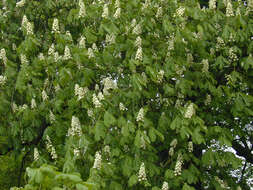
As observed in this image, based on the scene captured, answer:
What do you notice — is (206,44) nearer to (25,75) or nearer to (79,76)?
(79,76)

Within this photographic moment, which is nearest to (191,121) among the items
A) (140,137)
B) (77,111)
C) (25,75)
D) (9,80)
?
(140,137)

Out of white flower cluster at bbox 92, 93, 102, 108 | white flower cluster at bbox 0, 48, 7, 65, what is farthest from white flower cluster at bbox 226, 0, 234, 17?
white flower cluster at bbox 0, 48, 7, 65

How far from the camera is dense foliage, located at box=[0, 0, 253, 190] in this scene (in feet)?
19.6

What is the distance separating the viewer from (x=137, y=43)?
6.31m

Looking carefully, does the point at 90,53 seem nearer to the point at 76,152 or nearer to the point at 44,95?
the point at 44,95

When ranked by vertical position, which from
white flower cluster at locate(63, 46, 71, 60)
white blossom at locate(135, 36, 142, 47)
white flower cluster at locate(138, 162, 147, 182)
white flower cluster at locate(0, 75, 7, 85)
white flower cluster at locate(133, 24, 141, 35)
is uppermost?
white flower cluster at locate(133, 24, 141, 35)

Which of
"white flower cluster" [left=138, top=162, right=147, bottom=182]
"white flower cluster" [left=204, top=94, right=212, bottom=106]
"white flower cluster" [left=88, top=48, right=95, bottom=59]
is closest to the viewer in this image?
"white flower cluster" [left=138, top=162, right=147, bottom=182]

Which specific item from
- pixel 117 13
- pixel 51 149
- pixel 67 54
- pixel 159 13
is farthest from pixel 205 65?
pixel 51 149

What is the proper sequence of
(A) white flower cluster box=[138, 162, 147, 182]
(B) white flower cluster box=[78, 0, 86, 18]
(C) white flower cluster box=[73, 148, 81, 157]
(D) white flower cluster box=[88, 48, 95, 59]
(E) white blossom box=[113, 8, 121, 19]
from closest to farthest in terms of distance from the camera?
(A) white flower cluster box=[138, 162, 147, 182] → (C) white flower cluster box=[73, 148, 81, 157] → (E) white blossom box=[113, 8, 121, 19] → (D) white flower cluster box=[88, 48, 95, 59] → (B) white flower cluster box=[78, 0, 86, 18]

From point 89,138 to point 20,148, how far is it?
7.46 ft

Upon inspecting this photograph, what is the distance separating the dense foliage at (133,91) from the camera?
5.96 meters

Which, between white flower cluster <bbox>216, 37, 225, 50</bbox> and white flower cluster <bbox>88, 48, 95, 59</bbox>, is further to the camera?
white flower cluster <bbox>216, 37, 225, 50</bbox>

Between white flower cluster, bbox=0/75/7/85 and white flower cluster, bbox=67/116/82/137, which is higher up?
white flower cluster, bbox=0/75/7/85

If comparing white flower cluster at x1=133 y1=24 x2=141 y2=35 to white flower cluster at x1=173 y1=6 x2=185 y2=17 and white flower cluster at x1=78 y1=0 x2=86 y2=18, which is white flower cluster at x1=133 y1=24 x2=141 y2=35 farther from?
white flower cluster at x1=78 y1=0 x2=86 y2=18
